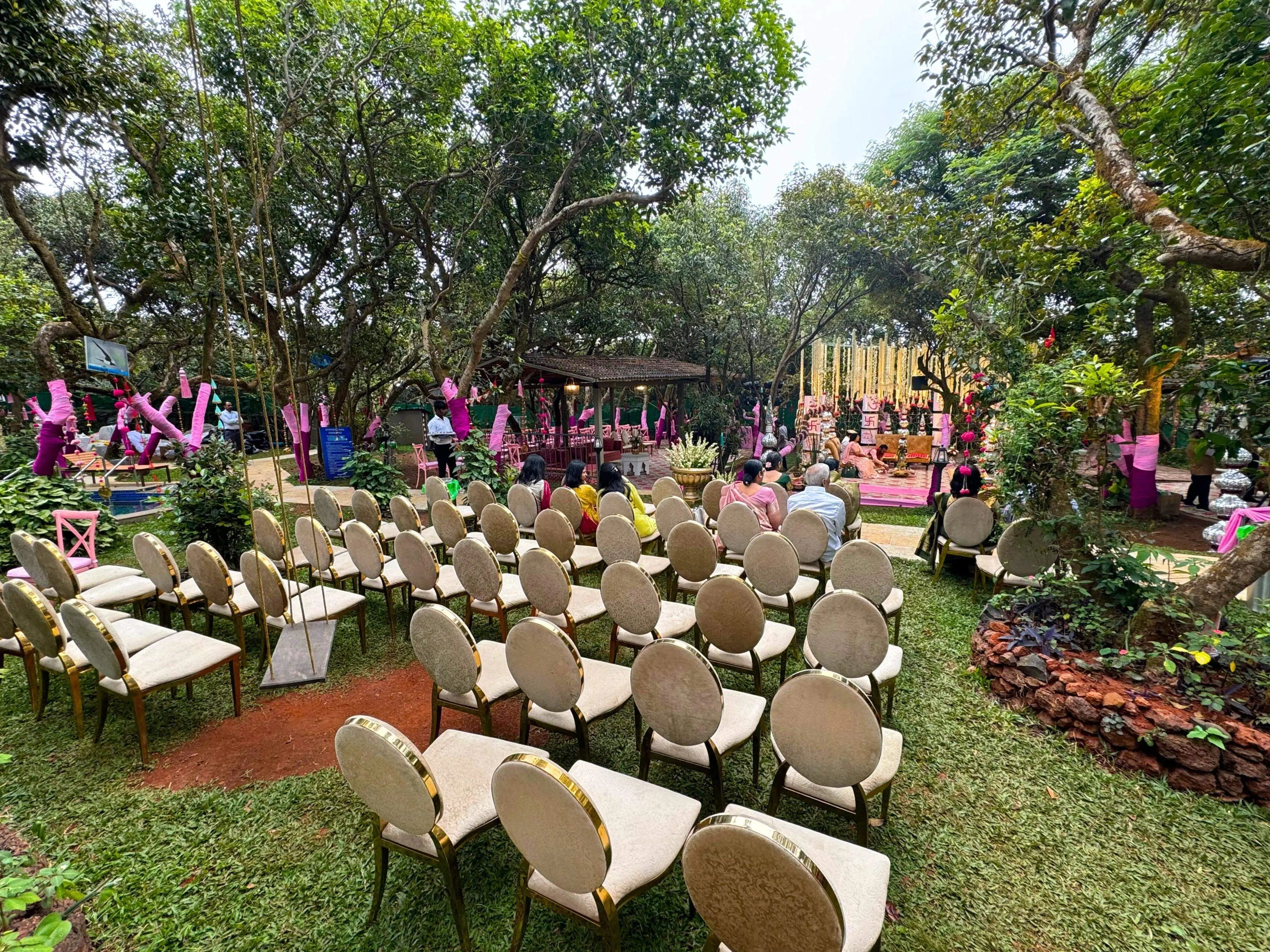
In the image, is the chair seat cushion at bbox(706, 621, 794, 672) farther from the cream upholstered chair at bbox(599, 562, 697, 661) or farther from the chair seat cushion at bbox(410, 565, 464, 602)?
the chair seat cushion at bbox(410, 565, 464, 602)

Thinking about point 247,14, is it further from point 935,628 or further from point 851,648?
point 935,628

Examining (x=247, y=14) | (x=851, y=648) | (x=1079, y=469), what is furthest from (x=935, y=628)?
(x=247, y=14)

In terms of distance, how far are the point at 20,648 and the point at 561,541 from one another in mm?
3397

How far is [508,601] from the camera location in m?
3.85

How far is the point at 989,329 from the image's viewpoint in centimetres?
560

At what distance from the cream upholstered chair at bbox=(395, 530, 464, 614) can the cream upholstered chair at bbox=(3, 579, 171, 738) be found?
1.42m

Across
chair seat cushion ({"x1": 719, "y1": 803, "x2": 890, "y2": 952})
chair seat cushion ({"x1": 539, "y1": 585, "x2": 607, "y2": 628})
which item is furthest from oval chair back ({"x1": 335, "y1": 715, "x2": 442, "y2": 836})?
chair seat cushion ({"x1": 539, "y1": 585, "x2": 607, "y2": 628})

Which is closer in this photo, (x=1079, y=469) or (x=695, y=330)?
(x=1079, y=469)

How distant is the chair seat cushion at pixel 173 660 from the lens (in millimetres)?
2879

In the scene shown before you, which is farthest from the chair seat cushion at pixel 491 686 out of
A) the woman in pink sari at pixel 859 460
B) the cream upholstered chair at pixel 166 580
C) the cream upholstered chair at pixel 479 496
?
the woman in pink sari at pixel 859 460

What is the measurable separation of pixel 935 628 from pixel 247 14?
11784 millimetres

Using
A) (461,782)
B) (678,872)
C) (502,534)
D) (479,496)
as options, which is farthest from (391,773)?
(479,496)

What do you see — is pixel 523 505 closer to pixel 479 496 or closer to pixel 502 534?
pixel 479 496

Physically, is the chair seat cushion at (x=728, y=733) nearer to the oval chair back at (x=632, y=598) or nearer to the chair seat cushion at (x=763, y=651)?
the chair seat cushion at (x=763, y=651)
